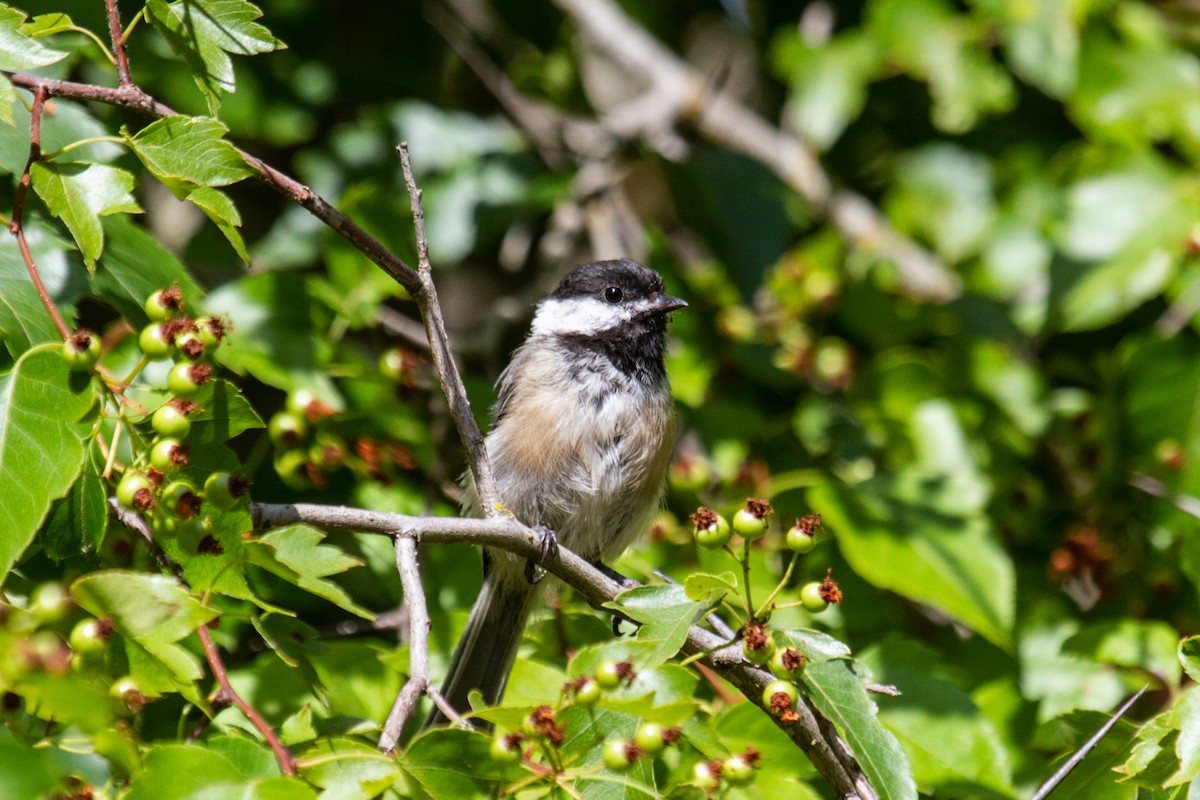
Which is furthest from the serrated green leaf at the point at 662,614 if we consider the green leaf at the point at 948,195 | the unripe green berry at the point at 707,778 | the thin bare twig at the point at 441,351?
the green leaf at the point at 948,195

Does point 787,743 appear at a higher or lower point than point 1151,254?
lower

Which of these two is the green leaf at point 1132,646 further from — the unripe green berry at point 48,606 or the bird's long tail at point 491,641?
the unripe green berry at point 48,606

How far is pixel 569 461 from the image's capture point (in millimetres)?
3465

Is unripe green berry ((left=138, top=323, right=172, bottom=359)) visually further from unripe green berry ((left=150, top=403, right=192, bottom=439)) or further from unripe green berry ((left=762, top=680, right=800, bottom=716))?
unripe green berry ((left=762, top=680, right=800, bottom=716))

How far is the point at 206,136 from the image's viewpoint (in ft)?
6.52

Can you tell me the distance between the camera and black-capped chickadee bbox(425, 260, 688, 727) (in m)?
3.46

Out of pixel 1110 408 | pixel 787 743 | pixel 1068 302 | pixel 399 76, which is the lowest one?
pixel 787 743

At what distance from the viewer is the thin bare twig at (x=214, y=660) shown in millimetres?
1716

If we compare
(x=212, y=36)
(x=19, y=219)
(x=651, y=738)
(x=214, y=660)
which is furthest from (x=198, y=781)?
(x=212, y=36)

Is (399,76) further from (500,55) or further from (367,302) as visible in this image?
(367,302)

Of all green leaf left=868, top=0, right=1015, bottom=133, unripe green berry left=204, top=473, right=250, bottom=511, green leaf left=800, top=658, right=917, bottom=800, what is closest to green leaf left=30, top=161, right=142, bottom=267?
unripe green berry left=204, top=473, right=250, bottom=511

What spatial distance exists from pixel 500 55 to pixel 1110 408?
352 cm

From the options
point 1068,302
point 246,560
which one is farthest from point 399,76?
point 246,560

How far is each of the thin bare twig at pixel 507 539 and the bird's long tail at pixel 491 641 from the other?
99 cm
